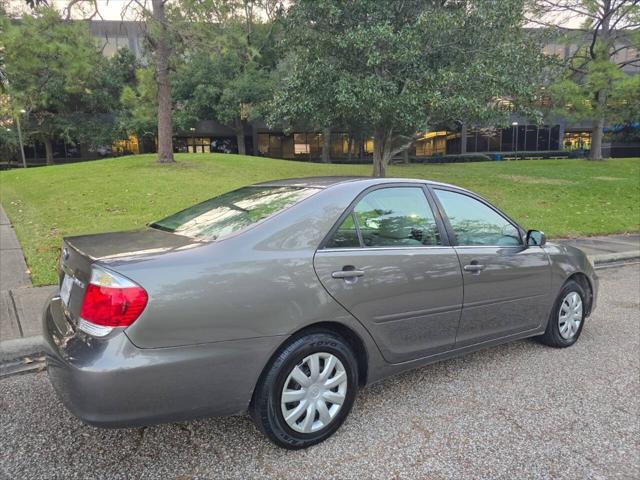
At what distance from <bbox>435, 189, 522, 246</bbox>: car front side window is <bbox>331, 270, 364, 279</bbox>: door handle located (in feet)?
3.31

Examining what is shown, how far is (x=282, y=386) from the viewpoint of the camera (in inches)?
103

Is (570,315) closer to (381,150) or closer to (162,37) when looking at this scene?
(381,150)

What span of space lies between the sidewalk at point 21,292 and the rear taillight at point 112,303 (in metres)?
2.10

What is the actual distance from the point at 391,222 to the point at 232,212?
1.08 metres

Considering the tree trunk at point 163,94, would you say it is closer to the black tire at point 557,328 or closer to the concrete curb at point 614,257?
the concrete curb at point 614,257

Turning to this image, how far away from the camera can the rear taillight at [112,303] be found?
228cm

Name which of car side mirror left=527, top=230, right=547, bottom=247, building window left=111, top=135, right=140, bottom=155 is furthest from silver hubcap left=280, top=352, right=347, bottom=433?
building window left=111, top=135, right=140, bottom=155

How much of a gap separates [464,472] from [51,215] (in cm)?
996

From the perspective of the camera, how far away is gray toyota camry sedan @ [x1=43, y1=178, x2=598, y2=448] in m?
2.30

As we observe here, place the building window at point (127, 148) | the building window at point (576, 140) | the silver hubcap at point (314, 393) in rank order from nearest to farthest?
1. the silver hubcap at point (314, 393)
2. the building window at point (127, 148)
3. the building window at point (576, 140)

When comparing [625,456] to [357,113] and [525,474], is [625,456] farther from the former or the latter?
[357,113]

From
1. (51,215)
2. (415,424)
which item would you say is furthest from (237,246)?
(51,215)

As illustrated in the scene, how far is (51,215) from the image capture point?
32.7 feet

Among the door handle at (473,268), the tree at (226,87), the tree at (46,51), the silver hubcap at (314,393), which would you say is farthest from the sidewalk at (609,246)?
the tree at (226,87)
